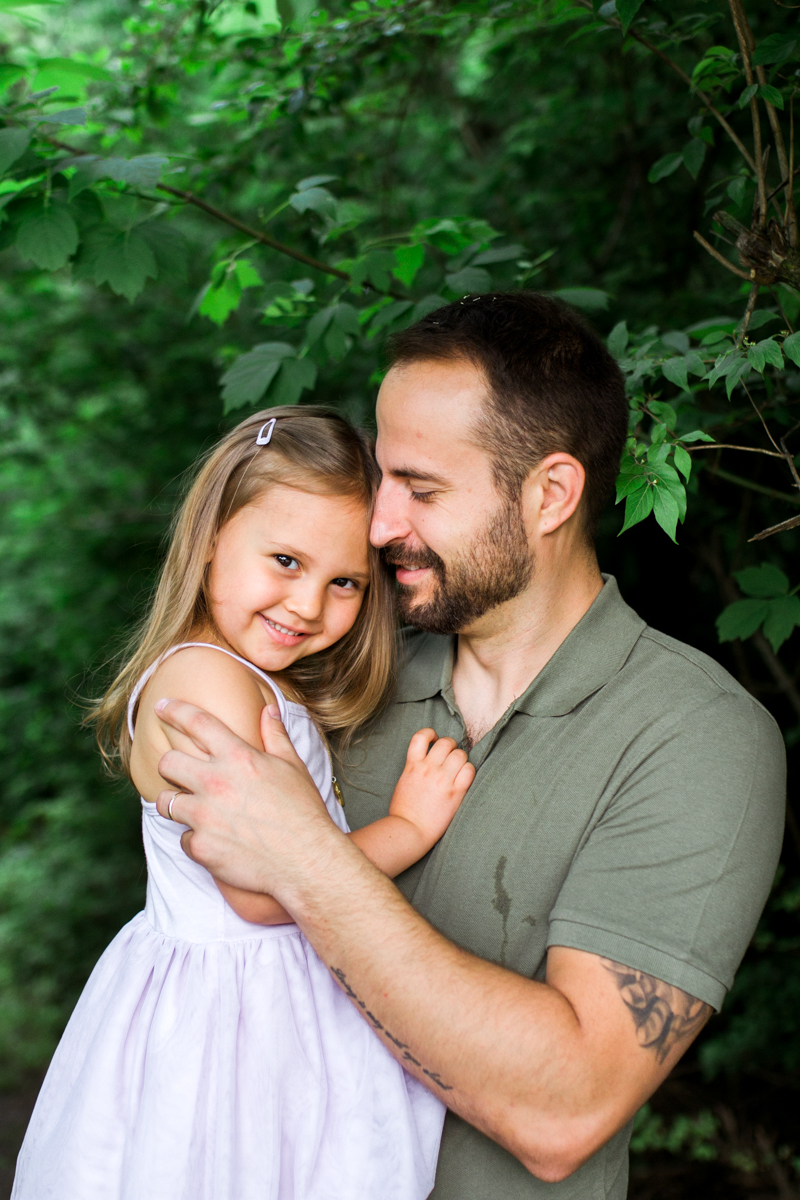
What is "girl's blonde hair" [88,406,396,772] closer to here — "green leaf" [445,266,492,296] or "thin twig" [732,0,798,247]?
"green leaf" [445,266,492,296]

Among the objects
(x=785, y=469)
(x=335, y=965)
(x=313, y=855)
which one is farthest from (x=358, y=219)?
(x=335, y=965)

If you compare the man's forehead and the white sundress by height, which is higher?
the man's forehead

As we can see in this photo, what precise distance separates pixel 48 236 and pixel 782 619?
5.68 ft

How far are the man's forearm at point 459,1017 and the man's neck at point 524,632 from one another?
532mm

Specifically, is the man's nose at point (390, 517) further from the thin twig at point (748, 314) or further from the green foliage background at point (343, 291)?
the thin twig at point (748, 314)

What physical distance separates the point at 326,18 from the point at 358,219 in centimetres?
79

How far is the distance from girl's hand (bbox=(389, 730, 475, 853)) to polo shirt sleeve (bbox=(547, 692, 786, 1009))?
283 millimetres

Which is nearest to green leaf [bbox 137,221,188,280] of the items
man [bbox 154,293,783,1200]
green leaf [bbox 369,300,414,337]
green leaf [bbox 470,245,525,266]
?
green leaf [bbox 369,300,414,337]

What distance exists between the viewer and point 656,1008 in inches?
50.0

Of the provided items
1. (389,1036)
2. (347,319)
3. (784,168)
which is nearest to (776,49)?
(784,168)

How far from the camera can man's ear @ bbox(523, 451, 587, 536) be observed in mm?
1743

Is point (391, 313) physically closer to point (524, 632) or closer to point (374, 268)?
point (374, 268)

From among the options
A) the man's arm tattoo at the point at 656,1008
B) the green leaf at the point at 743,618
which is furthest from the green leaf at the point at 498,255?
the man's arm tattoo at the point at 656,1008

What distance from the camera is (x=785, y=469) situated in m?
2.58
